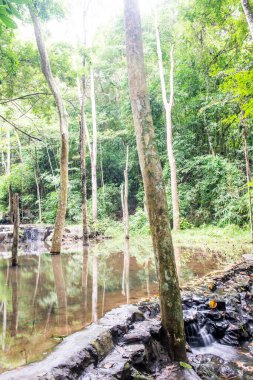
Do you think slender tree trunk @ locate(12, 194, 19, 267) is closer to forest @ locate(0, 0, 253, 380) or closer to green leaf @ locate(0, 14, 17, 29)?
forest @ locate(0, 0, 253, 380)

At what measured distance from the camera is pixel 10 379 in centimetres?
275

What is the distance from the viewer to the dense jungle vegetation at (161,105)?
1158 centimetres

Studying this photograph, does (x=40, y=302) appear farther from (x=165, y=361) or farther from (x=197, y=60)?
(x=197, y=60)

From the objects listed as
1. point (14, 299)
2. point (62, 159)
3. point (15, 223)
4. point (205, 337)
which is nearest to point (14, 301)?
point (14, 299)

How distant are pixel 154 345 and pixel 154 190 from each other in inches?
81.7

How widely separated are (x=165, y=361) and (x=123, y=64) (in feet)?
86.2

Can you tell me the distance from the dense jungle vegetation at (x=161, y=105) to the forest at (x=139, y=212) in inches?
3.8

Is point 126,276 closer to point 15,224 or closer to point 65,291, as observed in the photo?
point 65,291

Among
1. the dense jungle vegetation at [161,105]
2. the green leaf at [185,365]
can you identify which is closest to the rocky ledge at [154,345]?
the green leaf at [185,365]

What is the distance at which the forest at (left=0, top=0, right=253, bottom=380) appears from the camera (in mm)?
3742

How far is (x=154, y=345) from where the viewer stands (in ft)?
13.1

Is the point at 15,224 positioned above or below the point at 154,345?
above

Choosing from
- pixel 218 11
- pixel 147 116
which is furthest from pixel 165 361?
pixel 218 11

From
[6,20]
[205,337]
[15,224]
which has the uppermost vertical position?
[6,20]
